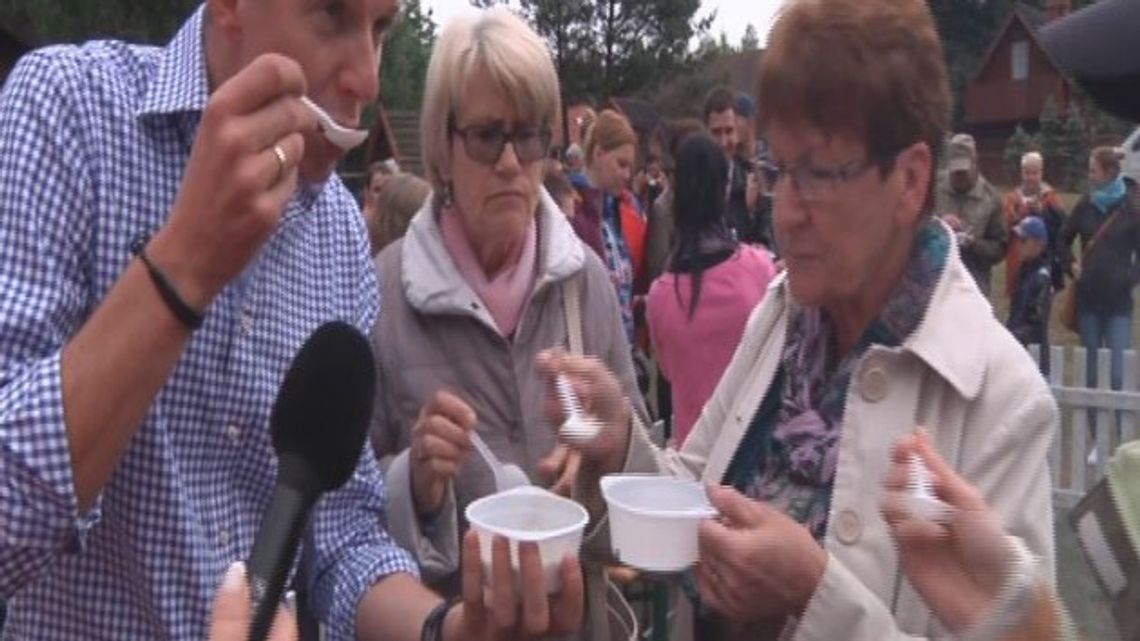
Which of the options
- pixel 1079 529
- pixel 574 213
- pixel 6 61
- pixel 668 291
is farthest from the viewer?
pixel 574 213

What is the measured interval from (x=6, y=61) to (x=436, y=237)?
4767 millimetres

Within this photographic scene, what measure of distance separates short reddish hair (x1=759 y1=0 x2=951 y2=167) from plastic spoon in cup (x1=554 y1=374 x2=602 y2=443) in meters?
0.60

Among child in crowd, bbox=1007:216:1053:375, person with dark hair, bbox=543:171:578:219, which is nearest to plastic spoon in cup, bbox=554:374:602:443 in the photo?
person with dark hair, bbox=543:171:578:219

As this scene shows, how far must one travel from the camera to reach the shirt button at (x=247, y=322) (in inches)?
70.4

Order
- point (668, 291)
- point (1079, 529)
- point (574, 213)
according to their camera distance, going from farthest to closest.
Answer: point (574, 213), point (668, 291), point (1079, 529)

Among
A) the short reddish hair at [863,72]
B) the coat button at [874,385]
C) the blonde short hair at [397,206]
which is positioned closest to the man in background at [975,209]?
the blonde short hair at [397,206]

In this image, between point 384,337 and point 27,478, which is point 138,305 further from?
point 384,337

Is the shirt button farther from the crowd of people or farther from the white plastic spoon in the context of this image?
the white plastic spoon

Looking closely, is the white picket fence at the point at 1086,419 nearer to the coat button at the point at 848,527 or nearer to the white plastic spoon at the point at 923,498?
the coat button at the point at 848,527

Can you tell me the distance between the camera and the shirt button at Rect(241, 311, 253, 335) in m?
1.79

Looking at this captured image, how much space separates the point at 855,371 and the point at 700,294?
10.0 feet

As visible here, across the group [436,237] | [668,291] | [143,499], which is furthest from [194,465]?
[668,291]

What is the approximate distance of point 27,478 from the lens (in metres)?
1.39

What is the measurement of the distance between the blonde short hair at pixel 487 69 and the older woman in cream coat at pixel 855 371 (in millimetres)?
968
